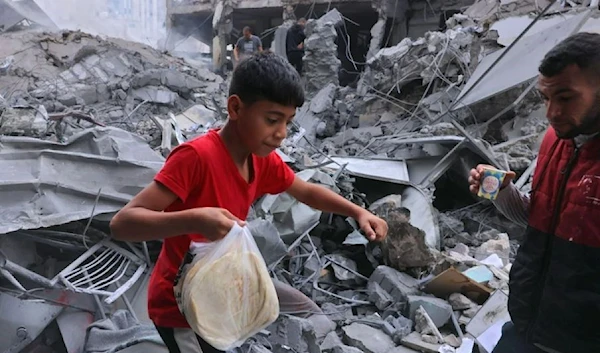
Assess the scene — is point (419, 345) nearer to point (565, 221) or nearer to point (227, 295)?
point (565, 221)

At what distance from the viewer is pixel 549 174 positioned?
1594mm

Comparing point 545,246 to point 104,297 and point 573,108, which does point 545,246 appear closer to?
point 573,108

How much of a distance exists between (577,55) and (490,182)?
1.66 ft

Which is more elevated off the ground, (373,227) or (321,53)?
(373,227)

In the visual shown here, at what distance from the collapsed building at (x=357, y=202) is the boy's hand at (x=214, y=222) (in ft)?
3.66

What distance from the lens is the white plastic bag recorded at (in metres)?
1.21

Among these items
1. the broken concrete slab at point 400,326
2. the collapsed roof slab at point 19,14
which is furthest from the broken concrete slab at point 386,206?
the collapsed roof slab at point 19,14

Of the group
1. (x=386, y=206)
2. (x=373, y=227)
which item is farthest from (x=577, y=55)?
(x=386, y=206)

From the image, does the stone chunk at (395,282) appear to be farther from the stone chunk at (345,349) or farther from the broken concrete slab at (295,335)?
the broken concrete slab at (295,335)

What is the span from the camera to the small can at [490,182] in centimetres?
167

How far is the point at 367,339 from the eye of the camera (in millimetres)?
3002

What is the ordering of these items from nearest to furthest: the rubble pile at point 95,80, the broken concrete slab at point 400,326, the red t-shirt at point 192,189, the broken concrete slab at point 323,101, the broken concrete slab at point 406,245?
the red t-shirt at point 192,189, the broken concrete slab at point 400,326, the broken concrete slab at point 406,245, the broken concrete slab at point 323,101, the rubble pile at point 95,80

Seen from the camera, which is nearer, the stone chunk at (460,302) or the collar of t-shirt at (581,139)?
the collar of t-shirt at (581,139)

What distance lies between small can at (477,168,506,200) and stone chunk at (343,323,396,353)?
1.60 meters
